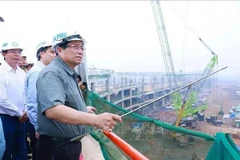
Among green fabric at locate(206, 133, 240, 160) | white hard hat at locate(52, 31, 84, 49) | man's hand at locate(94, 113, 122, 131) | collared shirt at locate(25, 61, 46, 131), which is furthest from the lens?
collared shirt at locate(25, 61, 46, 131)

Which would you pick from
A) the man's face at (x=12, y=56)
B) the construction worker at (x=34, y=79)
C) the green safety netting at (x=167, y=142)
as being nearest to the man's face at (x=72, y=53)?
the green safety netting at (x=167, y=142)

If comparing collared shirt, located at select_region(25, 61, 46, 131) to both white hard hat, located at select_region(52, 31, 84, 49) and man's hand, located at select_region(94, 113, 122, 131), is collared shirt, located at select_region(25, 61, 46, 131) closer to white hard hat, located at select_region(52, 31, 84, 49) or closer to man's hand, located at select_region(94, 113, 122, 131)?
white hard hat, located at select_region(52, 31, 84, 49)

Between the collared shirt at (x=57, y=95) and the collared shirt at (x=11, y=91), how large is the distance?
3.70 feet

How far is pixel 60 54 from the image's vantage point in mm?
1499

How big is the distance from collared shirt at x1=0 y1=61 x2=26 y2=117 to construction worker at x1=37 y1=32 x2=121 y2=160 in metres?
1.03

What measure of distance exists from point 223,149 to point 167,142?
0.55 meters

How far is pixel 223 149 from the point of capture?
40.2 inches

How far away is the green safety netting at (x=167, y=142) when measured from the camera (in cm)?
105

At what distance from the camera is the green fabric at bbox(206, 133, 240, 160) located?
37.7 inches

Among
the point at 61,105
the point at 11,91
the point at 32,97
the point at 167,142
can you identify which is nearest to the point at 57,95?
the point at 61,105

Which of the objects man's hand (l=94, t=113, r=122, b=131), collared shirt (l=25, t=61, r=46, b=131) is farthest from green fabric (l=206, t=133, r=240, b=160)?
collared shirt (l=25, t=61, r=46, b=131)

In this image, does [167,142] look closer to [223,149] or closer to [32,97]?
[223,149]

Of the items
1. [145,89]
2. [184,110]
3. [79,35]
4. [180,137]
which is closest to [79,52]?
[79,35]

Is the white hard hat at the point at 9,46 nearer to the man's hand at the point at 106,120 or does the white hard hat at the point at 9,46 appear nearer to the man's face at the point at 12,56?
the man's face at the point at 12,56
